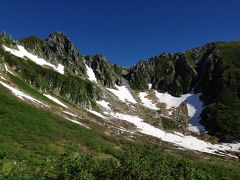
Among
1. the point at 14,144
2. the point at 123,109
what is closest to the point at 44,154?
the point at 14,144

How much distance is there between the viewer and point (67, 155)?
34188mm

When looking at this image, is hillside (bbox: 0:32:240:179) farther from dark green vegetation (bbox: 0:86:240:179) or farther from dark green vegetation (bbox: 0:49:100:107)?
dark green vegetation (bbox: 0:49:100:107)

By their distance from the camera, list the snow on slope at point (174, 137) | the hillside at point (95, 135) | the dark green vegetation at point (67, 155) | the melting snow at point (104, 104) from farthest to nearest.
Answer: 1. the melting snow at point (104, 104)
2. the snow on slope at point (174, 137)
3. the hillside at point (95, 135)
4. the dark green vegetation at point (67, 155)

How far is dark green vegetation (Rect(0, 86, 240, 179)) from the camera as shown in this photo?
33.4 m

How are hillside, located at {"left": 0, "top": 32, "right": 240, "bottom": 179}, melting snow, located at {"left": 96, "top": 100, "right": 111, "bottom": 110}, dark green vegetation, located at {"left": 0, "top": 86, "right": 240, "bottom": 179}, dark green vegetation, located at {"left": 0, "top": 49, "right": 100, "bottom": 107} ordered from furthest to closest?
melting snow, located at {"left": 96, "top": 100, "right": 111, "bottom": 110}
dark green vegetation, located at {"left": 0, "top": 49, "right": 100, "bottom": 107}
hillside, located at {"left": 0, "top": 32, "right": 240, "bottom": 179}
dark green vegetation, located at {"left": 0, "top": 86, "right": 240, "bottom": 179}

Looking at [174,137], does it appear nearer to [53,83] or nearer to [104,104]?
[104,104]

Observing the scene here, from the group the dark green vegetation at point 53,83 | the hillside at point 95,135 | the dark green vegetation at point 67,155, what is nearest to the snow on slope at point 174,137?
the hillside at point 95,135

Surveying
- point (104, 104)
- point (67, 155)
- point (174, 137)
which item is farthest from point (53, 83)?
point (67, 155)

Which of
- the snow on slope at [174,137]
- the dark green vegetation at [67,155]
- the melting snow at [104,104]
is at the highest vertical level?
the melting snow at [104,104]

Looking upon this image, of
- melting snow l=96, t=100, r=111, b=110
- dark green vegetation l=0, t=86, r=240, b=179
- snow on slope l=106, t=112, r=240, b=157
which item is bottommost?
dark green vegetation l=0, t=86, r=240, b=179

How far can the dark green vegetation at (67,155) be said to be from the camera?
33.4m

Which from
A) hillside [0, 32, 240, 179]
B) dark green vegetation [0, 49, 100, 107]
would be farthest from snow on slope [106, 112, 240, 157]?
dark green vegetation [0, 49, 100, 107]

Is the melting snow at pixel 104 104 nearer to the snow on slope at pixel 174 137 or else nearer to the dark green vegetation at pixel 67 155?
the snow on slope at pixel 174 137

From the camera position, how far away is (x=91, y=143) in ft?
238
